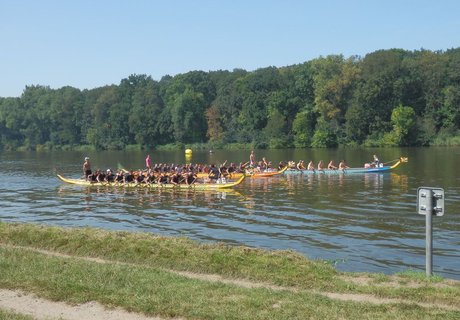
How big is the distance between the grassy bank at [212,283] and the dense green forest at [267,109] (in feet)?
273

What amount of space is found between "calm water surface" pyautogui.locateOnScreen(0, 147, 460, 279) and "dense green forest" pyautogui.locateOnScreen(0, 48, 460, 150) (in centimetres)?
5719

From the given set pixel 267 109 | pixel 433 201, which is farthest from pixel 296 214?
pixel 267 109

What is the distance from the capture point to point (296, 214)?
24.9m

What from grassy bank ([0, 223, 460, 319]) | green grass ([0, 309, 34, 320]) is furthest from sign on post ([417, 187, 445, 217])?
green grass ([0, 309, 34, 320])

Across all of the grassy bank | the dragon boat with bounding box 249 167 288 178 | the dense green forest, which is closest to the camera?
the grassy bank

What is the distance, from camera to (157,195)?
33.4m

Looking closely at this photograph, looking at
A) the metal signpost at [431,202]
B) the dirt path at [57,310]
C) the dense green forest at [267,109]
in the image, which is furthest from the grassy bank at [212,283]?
the dense green forest at [267,109]

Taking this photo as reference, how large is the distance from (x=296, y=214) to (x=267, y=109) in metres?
90.9

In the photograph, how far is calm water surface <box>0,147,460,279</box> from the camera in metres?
17.3

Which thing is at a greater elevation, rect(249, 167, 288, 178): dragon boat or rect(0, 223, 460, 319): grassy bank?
rect(0, 223, 460, 319): grassy bank

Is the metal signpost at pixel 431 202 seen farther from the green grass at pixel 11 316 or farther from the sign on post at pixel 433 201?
the green grass at pixel 11 316

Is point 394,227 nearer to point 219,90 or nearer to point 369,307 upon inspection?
point 369,307

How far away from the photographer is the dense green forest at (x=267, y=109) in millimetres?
95812

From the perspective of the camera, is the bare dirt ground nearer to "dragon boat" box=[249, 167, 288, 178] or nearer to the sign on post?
the sign on post
